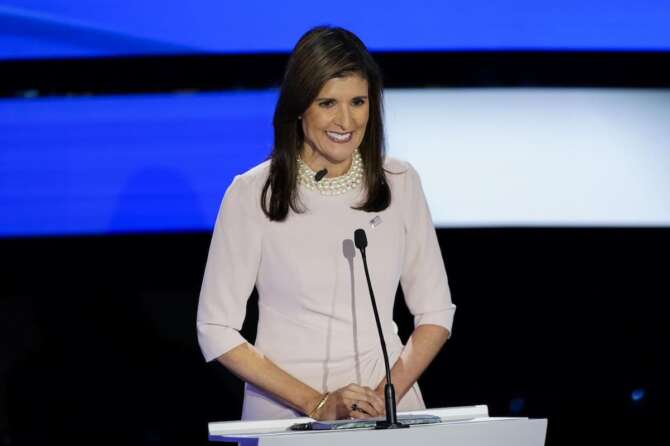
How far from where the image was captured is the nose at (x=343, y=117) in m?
2.44

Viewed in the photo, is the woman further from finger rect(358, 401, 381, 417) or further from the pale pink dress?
finger rect(358, 401, 381, 417)

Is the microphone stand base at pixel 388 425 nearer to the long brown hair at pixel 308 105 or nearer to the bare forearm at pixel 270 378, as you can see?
the bare forearm at pixel 270 378

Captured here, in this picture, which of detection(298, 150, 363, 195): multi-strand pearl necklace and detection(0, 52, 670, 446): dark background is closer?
detection(298, 150, 363, 195): multi-strand pearl necklace

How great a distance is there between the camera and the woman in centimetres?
242

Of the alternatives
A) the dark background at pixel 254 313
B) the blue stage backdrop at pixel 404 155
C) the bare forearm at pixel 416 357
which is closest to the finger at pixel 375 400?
the bare forearm at pixel 416 357

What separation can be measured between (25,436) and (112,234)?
2.23ft

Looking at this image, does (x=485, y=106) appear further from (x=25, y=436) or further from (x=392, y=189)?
(x=25, y=436)

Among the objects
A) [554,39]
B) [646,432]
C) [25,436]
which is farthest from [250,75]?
[646,432]

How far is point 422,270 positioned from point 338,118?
417 mm

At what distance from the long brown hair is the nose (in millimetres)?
67

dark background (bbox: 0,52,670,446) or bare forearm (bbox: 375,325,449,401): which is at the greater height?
dark background (bbox: 0,52,670,446)

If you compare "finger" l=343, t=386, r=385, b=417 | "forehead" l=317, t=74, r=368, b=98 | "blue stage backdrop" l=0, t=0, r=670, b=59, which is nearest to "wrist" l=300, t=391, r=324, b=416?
"finger" l=343, t=386, r=385, b=417

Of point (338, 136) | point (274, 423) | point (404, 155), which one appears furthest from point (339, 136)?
point (404, 155)

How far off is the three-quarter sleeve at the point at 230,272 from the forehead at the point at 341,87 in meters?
0.31
